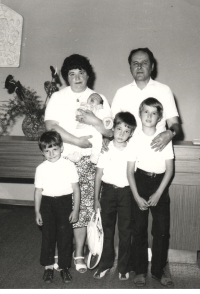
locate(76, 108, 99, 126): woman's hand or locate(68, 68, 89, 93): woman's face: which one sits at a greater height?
locate(68, 68, 89, 93): woman's face

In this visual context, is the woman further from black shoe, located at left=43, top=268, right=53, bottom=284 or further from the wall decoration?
the wall decoration

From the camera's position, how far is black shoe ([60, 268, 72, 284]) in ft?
7.34

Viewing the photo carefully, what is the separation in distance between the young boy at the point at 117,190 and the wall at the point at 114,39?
6.05 feet

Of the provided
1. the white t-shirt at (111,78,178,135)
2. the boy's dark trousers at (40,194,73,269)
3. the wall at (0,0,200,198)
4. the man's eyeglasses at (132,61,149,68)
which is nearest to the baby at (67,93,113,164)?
the white t-shirt at (111,78,178,135)

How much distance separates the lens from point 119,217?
2.23 meters

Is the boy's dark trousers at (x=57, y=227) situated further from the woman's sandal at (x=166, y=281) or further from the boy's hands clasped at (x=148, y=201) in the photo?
the woman's sandal at (x=166, y=281)

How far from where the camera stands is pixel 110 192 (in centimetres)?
220

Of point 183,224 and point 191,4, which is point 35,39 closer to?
point 191,4

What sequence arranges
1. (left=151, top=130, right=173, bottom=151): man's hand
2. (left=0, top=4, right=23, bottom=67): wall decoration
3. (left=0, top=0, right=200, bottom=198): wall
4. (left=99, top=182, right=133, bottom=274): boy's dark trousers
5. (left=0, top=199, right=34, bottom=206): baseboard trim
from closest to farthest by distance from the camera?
(left=151, top=130, right=173, bottom=151): man's hand → (left=99, top=182, right=133, bottom=274): boy's dark trousers → (left=0, top=0, right=200, bottom=198): wall → (left=0, top=4, right=23, bottom=67): wall decoration → (left=0, top=199, right=34, bottom=206): baseboard trim

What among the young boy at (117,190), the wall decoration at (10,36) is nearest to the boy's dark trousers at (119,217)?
the young boy at (117,190)

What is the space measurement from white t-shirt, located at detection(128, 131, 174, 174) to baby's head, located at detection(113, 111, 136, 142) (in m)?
0.07

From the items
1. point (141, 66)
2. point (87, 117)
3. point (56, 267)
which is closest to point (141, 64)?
point (141, 66)

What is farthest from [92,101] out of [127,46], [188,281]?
[127,46]

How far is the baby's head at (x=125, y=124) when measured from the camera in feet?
7.05
